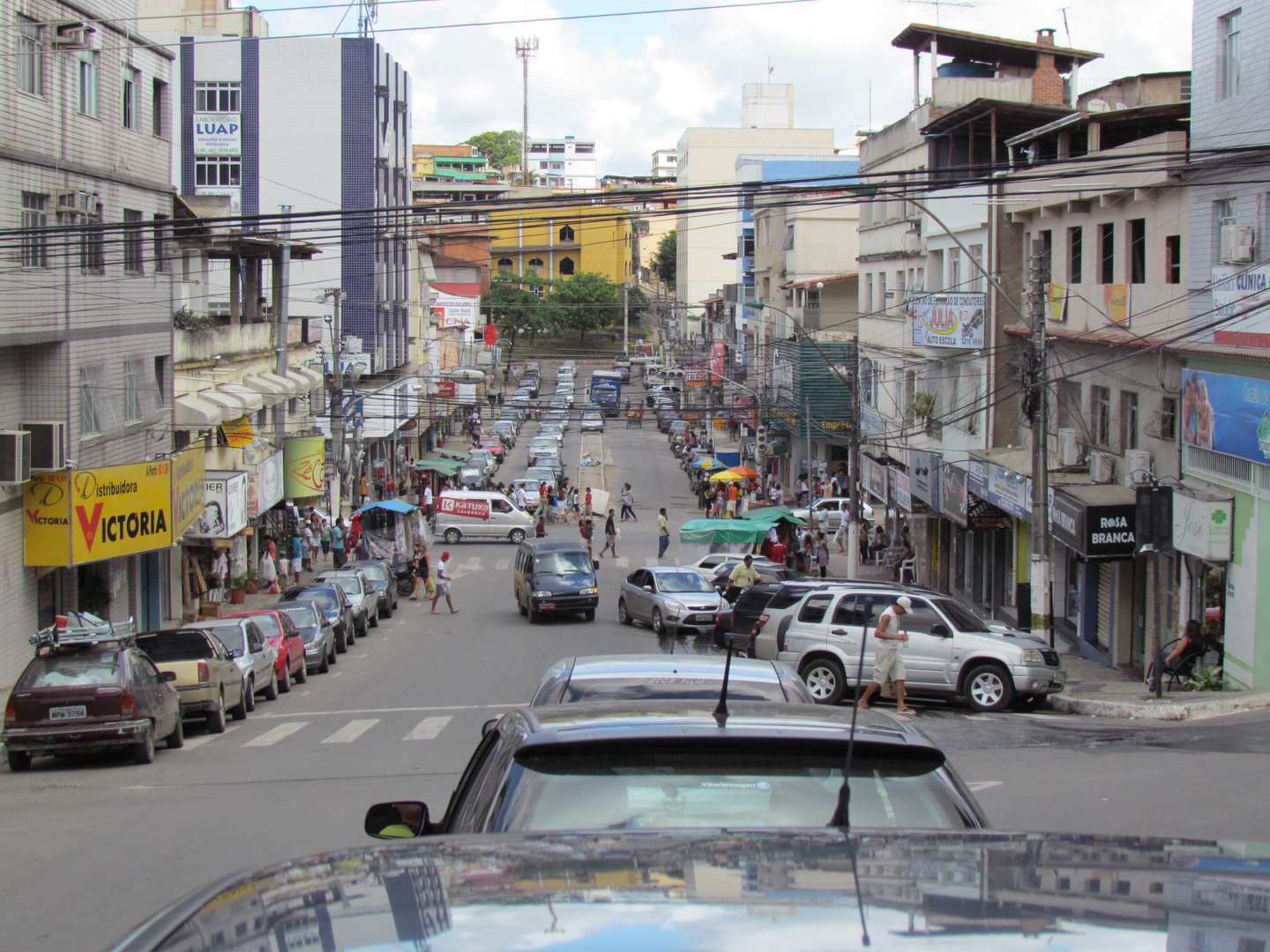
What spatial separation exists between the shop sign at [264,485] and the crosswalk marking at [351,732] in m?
15.3

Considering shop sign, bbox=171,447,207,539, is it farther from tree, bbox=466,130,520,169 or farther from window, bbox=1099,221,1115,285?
tree, bbox=466,130,520,169

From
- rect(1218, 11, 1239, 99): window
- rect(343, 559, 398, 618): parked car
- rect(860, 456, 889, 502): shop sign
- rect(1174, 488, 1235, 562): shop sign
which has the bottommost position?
rect(343, 559, 398, 618): parked car

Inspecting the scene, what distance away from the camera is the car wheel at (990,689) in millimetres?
19469

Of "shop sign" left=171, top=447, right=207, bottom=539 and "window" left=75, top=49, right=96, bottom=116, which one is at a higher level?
"window" left=75, top=49, right=96, bottom=116

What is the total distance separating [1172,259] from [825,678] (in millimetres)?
10364

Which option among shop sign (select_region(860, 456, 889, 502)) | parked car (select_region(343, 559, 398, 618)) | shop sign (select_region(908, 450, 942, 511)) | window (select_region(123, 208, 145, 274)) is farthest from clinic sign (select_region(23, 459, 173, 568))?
shop sign (select_region(860, 456, 889, 502))

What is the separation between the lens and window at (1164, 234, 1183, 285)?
23.5 m

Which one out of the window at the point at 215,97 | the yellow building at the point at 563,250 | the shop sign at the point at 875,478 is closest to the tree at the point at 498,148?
the yellow building at the point at 563,250

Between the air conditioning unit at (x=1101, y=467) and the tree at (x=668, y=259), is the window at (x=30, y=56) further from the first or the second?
the tree at (x=668, y=259)

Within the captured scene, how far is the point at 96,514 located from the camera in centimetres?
2498

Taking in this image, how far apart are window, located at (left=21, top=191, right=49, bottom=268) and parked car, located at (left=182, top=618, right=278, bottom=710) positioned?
24.0 ft

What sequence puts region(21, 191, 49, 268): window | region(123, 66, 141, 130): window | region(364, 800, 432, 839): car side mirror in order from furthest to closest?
1. region(123, 66, 141, 130): window
2. region(21, 191, 49, 268): window
3. region(364, 800, 432, 839): car side mirror

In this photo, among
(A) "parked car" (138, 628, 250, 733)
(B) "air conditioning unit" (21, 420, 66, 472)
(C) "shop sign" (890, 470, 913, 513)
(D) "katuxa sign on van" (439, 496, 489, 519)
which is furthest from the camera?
(D) "katuxa sign on van" (439, 496, 489, 519)

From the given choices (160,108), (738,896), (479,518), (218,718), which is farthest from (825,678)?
(479,518)
